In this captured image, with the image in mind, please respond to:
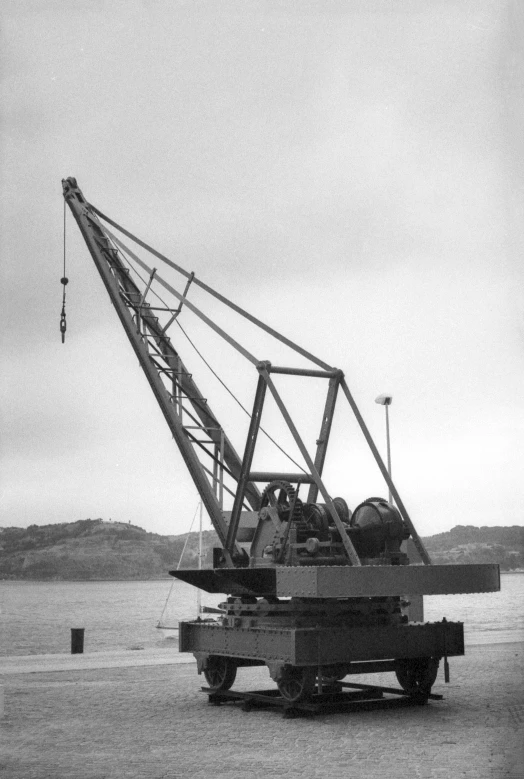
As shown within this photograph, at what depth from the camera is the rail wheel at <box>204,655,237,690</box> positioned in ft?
46.6

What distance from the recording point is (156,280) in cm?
1766

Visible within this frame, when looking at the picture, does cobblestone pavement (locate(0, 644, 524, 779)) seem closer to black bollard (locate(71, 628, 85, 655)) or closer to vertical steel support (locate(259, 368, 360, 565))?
vertical steel support (locate(259, 368, 360, 565))

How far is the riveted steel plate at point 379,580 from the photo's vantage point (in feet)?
38.8

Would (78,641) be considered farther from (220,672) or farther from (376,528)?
(376,528)

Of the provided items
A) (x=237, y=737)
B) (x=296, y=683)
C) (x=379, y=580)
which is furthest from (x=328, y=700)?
(x=237, y=737)

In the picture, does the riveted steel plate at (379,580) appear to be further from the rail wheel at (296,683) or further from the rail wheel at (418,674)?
the rail wheel at (418,674)

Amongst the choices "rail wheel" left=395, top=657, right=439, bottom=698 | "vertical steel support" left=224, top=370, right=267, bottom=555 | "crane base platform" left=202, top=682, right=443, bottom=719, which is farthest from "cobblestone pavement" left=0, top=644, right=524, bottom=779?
"vertical steel support" left=224, top=370, right=267, bottom=555

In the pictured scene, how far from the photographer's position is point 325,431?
15484 millimetres

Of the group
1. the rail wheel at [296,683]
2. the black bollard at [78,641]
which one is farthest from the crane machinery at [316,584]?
the black bollard at [78,641]

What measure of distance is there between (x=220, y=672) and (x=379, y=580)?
336cm

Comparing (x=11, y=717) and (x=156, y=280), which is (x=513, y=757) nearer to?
(x=11, y=717)

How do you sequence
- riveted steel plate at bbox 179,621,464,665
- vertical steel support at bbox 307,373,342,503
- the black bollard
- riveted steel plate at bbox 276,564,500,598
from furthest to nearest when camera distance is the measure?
the black bollard < vertical steel support at bbox 307,373,342,503 < riveted steel plate at bbox 179,621,464,665 < riveted steel plate at bbox 276,564,500,598

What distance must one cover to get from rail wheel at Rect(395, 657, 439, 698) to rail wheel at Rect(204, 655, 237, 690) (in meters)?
2.24

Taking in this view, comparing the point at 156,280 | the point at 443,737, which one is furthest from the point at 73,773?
the point at 156,280
